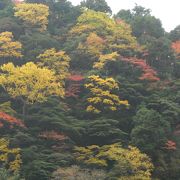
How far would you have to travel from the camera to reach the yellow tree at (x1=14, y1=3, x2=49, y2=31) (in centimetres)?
4138

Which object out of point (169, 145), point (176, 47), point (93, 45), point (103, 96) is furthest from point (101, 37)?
point (169, 145)

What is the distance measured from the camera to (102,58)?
35375 mm

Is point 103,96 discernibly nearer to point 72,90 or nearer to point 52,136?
point 72,90

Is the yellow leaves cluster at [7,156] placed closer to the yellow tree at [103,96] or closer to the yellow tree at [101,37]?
the yellow tree at [103,96]

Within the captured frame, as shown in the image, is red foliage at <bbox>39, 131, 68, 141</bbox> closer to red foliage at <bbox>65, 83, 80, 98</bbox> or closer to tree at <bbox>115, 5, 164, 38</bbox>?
red foliage at <bbox>65, 83, 80, 98</bbox>

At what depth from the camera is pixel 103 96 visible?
32.4 m

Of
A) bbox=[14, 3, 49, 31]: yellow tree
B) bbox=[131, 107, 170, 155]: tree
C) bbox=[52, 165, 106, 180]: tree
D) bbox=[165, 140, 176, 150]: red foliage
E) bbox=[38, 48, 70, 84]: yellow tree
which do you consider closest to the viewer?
bbox=[52, 165, 106, 180]: tree

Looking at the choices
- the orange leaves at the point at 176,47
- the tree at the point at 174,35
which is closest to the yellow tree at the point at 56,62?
the orange leaves at the point at 176,47

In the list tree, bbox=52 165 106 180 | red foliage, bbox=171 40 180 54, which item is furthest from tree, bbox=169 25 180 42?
tree, bbox=52 165 106 180

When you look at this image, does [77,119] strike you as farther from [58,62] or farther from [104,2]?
[104,2]

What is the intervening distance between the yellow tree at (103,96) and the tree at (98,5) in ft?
66.3

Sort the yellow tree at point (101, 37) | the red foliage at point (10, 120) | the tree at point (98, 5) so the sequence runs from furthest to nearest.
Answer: the tree at point (98, 5) → the yellow tree at point (101, 37) → the red foliage at point (10, 120)

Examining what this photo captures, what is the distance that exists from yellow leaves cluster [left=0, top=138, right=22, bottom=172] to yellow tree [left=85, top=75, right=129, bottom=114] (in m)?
7.37

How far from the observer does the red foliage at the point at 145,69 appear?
34781 millimetres
